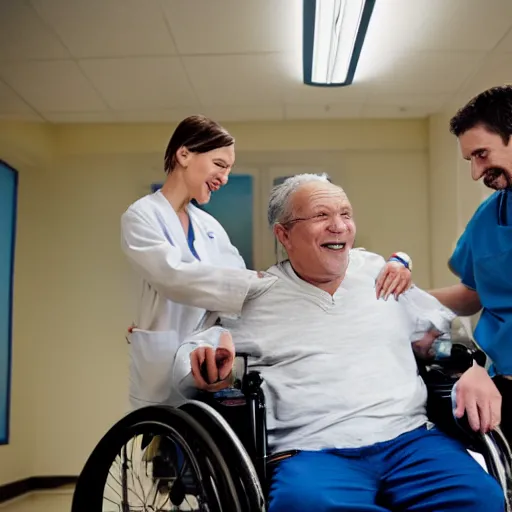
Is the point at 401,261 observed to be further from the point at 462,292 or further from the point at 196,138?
the point at 196,138

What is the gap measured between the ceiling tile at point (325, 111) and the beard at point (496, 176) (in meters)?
0.57

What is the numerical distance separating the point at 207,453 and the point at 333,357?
16.1 inches

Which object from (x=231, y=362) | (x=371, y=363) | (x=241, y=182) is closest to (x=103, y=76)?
(x=241, y=182)

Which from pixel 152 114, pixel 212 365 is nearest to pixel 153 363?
pixel 212 365

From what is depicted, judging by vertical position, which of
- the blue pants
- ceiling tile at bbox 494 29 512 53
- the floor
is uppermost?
ceiling tile at bbox 494 29 512 53

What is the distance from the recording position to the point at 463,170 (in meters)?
1.72

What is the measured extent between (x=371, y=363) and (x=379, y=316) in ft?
0.38

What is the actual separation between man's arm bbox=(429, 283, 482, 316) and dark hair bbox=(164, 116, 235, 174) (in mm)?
686

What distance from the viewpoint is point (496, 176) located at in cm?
132

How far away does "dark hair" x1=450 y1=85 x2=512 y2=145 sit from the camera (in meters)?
1.29

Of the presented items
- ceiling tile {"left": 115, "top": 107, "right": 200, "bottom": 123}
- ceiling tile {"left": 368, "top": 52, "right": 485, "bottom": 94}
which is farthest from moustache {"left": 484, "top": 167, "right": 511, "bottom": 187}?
ceiling tile {"left": 115, "top": 107, "right": 200, "bottom": 123}

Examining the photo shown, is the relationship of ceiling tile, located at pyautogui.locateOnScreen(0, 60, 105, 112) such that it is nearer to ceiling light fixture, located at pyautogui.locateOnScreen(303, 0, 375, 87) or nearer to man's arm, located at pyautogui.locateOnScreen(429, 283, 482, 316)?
ceiling light fixture, located at pyautogui.locateOnScreen(303, 0, 375, 87)

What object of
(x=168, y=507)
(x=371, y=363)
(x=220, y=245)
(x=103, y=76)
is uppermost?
(x=103, y=76)

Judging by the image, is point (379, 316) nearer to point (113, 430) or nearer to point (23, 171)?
point (113, 430)
